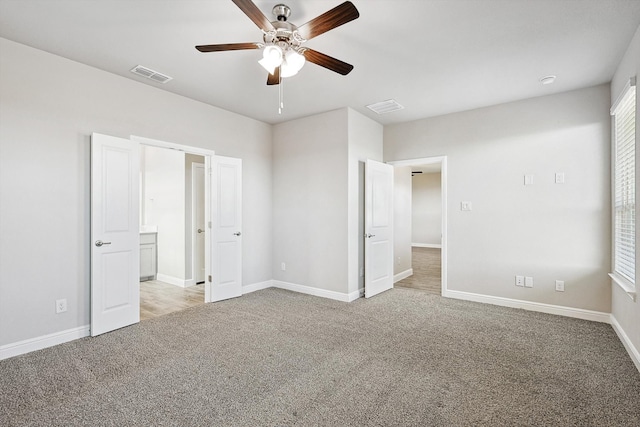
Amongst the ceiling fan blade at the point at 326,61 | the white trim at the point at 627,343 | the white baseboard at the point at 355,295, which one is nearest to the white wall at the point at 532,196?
the white trim at the point at 627,343

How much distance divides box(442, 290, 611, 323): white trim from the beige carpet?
1.44 ft

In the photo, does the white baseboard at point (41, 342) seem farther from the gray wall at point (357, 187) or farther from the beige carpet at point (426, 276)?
the beige carpet at point (426, 276)

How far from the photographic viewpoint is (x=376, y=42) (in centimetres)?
277

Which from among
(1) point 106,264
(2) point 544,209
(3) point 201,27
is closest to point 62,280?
(1) point 106,264

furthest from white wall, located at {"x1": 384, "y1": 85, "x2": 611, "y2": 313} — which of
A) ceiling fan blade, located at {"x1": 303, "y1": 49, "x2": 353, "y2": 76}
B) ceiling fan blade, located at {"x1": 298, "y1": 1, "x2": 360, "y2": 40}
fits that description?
ceiling fan blade, located at {"x1": 298, "y1": 1, "x2": 360, "y2": 40}

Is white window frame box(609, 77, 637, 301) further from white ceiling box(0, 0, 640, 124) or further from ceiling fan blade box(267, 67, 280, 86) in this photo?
ceiling fan blade box(267, 67, 280, 86)

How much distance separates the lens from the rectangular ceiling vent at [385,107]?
4.29 metres

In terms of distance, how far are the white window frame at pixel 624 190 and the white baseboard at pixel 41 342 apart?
5130 mm

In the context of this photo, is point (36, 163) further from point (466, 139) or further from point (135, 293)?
point (466, 139)

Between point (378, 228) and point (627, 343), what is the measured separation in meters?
2.94

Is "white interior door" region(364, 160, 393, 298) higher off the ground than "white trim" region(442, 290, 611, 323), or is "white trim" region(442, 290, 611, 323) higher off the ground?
"white interior door" region(364, 160, 393, 298)

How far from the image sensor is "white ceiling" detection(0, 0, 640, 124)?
2.32m

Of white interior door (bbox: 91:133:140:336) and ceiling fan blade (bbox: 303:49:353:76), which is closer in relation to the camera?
ceiling fan blade (bbox: 303:49:353:76)

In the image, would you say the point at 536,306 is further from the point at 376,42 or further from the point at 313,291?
the point at 376,42
